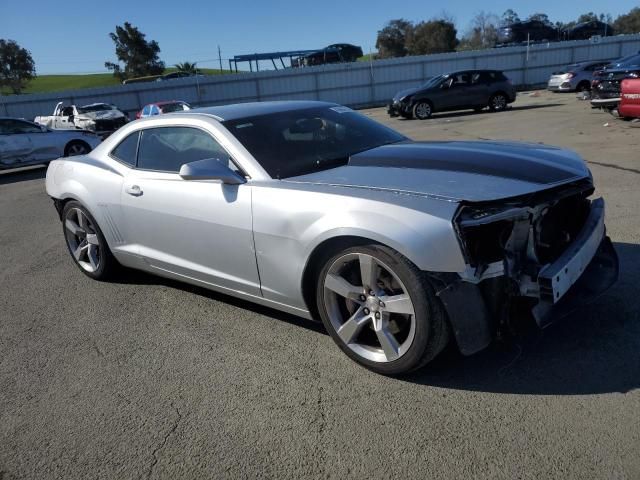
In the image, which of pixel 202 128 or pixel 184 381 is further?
pixel 202 128

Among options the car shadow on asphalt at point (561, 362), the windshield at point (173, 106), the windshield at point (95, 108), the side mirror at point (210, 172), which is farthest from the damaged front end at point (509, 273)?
the windshield at point (95, 108)

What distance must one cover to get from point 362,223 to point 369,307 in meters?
0.50

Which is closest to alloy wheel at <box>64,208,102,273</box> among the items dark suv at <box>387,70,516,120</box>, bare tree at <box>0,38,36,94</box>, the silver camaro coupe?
the silver camaro coupe

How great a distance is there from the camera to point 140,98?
30.9 metres

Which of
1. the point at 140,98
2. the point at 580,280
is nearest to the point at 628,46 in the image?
the point at 140,98

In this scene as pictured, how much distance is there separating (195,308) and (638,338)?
2966 millimetres

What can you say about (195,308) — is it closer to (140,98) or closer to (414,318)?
(414,318)

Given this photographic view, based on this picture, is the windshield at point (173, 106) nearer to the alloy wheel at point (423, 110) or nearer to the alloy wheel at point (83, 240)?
the alloy wheel at point (423, 110)

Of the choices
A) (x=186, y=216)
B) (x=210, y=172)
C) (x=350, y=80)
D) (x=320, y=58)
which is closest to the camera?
(x=210, y=172)

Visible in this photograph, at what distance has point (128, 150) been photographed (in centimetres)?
429

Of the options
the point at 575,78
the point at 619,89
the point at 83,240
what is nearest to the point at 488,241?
the point at 83,240

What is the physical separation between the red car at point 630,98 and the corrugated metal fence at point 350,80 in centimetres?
2227

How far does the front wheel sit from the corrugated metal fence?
1317cm

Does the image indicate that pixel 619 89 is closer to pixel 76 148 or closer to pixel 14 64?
pixel 76 148
